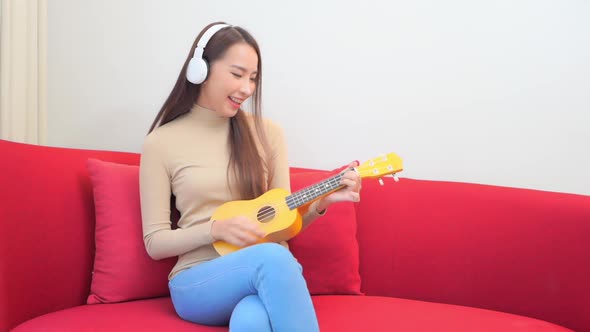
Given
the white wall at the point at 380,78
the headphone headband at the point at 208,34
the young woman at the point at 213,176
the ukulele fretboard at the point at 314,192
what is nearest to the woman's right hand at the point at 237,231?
the young woman at the point at 213,176

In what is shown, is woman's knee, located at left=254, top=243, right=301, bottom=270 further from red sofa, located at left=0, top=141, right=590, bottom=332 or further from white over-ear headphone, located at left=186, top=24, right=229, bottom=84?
white over-ear headphone, located at left=186, top=24, right=229, bottom=84

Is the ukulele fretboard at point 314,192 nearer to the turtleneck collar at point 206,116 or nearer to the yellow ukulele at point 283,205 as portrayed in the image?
the yellow ukulele at point 283,205

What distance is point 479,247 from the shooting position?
1.90 m

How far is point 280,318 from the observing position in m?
1.38

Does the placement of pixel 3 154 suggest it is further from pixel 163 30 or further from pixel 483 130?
pixel 483 130

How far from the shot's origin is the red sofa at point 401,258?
5.23 feet

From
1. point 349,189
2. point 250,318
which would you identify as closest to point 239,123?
point 349,189

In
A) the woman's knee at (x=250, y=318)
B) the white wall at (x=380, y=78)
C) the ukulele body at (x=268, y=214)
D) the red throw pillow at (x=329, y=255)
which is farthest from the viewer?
the white wall at (x=380, y=78)

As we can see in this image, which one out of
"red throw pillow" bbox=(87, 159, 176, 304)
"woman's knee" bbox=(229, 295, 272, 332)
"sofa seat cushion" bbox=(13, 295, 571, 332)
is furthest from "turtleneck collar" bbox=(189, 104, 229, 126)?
"woman's knee" bbox=(229, 295, 272, 332)

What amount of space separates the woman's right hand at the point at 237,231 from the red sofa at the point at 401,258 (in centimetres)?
20

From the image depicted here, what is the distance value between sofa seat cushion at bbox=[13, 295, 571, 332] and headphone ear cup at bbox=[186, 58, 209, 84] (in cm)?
57

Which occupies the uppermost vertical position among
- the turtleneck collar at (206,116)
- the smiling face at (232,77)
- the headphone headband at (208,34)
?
the headphone headband at (208,34)

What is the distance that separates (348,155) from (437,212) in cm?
44

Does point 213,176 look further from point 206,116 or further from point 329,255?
point 329,255
